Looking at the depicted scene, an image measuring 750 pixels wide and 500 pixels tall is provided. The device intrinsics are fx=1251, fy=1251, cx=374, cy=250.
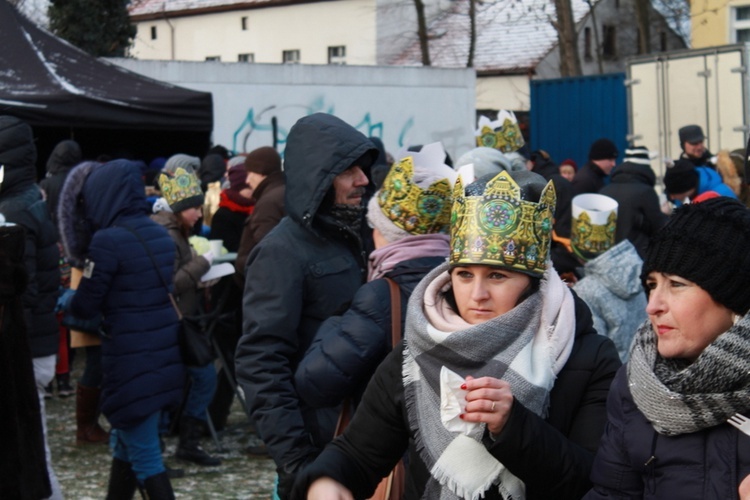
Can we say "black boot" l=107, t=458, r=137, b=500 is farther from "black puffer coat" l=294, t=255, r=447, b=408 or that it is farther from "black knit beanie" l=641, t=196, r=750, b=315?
"black knit beanie" l=641, t=196, r=750, b=315

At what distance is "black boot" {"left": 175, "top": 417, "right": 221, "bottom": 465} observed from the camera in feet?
27.7

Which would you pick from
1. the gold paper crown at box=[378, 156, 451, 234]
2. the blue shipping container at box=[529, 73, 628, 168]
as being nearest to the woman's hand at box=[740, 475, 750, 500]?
the gold paper crown at box=[378, 156, 451, 234]

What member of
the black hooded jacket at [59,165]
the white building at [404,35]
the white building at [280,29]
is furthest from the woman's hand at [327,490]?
the white building at [280,29]

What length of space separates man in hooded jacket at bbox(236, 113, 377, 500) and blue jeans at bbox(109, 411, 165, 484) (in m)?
2.48

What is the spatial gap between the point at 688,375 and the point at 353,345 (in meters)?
1.36

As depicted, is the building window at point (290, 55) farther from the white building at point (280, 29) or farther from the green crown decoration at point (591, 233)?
the green crown decoration at point (591, 233)

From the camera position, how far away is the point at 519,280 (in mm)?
2973

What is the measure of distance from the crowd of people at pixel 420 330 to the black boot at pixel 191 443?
0.60 metres

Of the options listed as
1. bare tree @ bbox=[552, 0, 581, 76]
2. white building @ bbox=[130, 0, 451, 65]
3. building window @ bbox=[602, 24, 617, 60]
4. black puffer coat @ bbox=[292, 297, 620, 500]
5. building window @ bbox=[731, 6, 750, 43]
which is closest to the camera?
black puffer coat @ bbox=[292, 297, 620, 500]

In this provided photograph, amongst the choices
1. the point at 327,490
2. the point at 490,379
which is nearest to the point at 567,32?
the point at 327,490

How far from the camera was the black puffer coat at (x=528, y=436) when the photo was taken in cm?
271

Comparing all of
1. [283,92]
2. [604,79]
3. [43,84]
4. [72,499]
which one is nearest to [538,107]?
[604,79]

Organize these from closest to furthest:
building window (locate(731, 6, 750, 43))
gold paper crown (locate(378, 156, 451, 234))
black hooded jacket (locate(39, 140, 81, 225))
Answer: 1. gold paper crown (locate(378, 156, 451, 234))
2. black hooded jacket (locate(39, 140, 81, 225))
3. building window (locate(731, 6, 750, 43))

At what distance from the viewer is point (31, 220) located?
6.48 m
